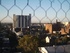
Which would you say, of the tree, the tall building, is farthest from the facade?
the tree

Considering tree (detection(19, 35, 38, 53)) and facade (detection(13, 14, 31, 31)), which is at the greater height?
facade (detection(13, 14, 31, 31))

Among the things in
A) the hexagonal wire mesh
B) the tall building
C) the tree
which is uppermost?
the hexagonal wire mesh

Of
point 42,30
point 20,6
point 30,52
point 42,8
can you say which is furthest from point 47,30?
point 30,52

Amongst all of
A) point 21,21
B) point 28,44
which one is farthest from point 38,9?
point 28,44

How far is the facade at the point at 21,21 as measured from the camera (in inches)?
32.5

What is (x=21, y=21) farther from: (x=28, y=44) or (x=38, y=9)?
(x=28, y=44)

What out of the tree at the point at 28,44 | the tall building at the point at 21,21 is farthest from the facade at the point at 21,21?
the tree at the point at 28,44

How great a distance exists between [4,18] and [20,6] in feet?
0.41

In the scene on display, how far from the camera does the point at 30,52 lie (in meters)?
1.40

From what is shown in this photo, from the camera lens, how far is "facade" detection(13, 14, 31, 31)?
825 mm

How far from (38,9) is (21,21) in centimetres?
14

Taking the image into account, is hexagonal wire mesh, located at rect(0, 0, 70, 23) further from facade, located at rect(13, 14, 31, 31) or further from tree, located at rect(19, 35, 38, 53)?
tree, located at rect(19, 35, 38, 53)

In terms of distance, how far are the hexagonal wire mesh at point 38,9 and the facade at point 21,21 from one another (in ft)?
0.06

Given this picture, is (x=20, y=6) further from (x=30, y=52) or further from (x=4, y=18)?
(x=30, y=52)
